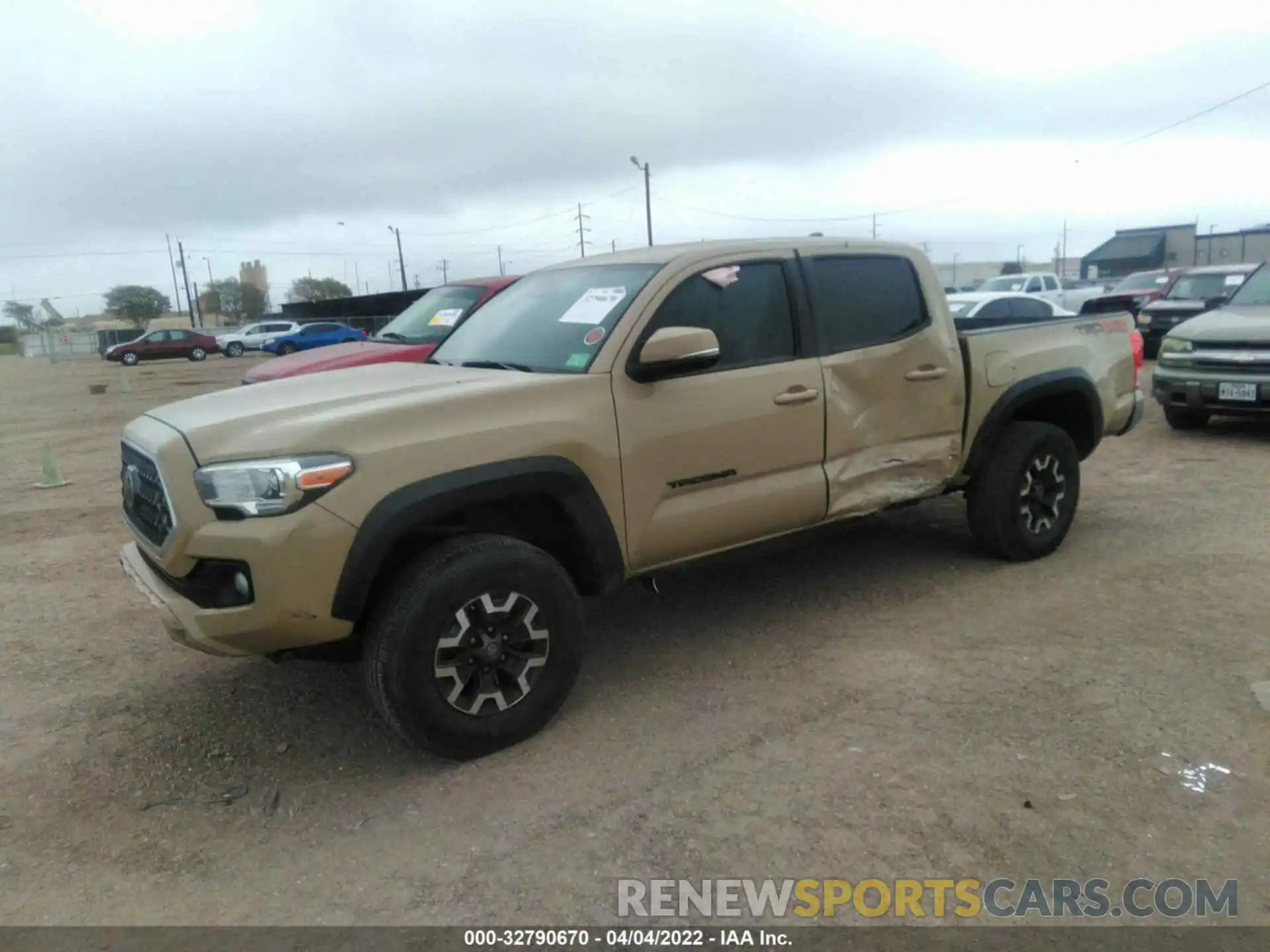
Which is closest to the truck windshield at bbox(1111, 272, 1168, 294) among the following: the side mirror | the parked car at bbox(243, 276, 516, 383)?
the parked car at bbox(243, 276, 516, 383)

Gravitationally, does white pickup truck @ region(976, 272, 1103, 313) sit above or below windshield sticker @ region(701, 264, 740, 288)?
below

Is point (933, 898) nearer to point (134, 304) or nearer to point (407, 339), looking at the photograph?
point (407, 339)

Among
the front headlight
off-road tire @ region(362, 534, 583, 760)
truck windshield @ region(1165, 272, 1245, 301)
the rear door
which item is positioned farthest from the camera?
truck windshield @ region(1165, 272, 1245, 301)

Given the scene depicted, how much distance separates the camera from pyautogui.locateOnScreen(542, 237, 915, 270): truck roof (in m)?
4.34

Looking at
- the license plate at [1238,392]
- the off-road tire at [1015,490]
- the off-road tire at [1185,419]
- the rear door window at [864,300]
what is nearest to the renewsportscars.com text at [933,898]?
the rear door window at [864,300]

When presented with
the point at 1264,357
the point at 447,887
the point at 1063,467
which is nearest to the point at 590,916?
the point at 447,887

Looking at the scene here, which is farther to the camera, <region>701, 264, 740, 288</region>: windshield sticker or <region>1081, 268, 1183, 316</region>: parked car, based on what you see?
<region>1081, 268, 1183, 316</region>: parked car

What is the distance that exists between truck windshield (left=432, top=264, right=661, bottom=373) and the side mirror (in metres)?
0.23

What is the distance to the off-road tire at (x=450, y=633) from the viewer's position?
10.8 feet

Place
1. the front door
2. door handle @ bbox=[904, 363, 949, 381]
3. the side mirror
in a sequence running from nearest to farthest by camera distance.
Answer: the side mirror < the front door < door handle @ bbox=[904, 363, 949, 381]

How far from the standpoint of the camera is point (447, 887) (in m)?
2.83

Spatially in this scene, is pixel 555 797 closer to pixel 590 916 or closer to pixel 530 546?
pixel 590 916

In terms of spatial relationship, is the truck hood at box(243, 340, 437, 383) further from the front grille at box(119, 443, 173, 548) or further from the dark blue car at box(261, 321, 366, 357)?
the dark blue car at box(261, 321, 366, 357)

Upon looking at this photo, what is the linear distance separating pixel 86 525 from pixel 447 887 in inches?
232
